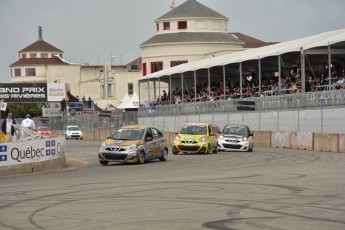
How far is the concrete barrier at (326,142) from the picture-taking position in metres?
40.1

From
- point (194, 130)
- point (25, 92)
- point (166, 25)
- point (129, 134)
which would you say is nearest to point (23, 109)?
point (166, 25)

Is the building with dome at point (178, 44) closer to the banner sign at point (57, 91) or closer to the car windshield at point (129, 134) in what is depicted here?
the banner sign at point (57, 91)

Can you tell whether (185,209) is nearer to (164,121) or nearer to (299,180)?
(299,180)

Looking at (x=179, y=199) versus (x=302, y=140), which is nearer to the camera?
(x=179, y=199)

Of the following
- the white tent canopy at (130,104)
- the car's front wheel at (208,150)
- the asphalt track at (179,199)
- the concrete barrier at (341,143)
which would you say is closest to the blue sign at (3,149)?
the asphalt track at (179,199)

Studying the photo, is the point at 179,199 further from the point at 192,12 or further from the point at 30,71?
the point at 30,71

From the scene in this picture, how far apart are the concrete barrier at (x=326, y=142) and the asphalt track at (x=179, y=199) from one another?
13.9 meters

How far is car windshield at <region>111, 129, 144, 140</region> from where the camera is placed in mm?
32312

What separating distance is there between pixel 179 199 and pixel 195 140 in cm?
2332

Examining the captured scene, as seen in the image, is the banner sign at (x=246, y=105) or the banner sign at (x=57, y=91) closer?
the banner sign at (x=246, y=105)

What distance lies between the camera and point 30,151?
27484 millimetres

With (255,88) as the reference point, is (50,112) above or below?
below

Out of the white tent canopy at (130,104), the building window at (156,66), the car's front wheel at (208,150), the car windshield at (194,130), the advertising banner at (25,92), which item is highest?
the building window at (156,66)

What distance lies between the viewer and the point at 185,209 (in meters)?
14.8
